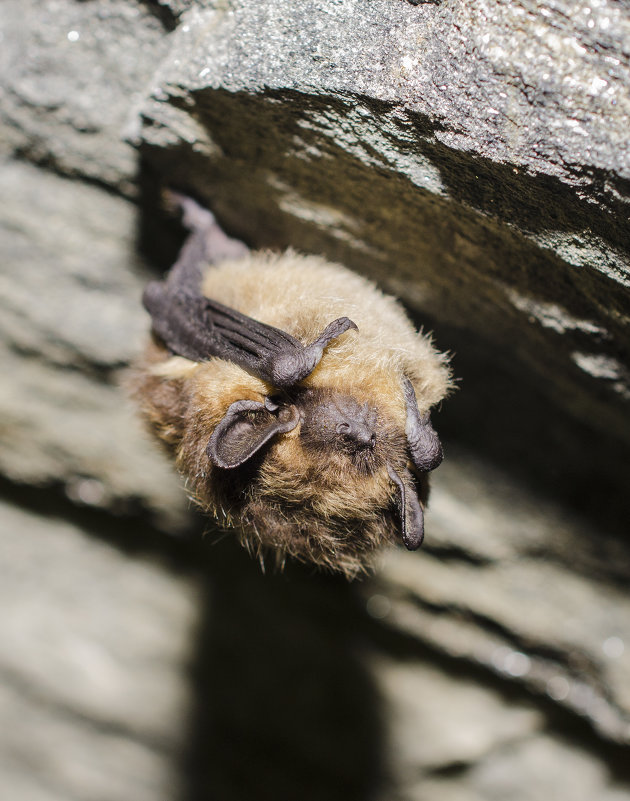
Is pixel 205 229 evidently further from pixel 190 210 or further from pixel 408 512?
pixel 408 512

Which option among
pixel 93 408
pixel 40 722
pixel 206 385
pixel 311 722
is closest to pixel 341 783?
pixel 311 722

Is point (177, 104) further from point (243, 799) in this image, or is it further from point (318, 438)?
point (243, 799)

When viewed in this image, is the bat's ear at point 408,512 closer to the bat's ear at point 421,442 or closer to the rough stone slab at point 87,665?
the bat's ear at point 421,442

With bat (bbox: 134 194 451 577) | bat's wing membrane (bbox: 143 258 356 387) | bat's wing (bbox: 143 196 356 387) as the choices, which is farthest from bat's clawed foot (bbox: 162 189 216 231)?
bat (bbox: 134 194 451 577)

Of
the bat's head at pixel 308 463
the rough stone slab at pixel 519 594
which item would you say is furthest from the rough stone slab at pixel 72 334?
the rough stone slab at pixel 519 594

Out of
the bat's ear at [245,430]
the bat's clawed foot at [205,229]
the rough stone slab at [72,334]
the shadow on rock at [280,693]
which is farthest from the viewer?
the shadow on rock at [280,693]

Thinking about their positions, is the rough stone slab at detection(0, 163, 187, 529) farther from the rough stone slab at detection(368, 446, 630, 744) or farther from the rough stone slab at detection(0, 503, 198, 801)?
the rough stone slab at detection(368, 446, 630, 744)

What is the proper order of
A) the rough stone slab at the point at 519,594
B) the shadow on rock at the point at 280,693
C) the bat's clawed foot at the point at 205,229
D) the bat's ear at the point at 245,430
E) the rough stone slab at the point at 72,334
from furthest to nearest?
the shadow on rock at the point at 280,693 → the rough stone slab at the point at 519,594 → the rough stone slab at the point at 72,334 → the bat's clawed foot at the point at 205,229 → the bat's ear at the point at 245,430

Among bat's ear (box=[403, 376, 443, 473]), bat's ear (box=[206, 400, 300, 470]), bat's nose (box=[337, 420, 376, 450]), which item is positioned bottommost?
bat's ear (box=[206, 400, 300, 470])
